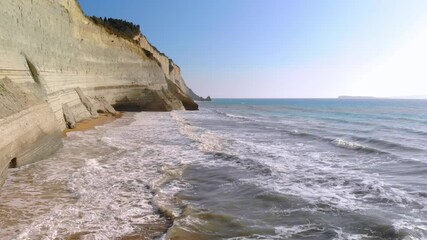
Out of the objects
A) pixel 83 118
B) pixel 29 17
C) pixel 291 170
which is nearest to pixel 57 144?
pixel 29 17

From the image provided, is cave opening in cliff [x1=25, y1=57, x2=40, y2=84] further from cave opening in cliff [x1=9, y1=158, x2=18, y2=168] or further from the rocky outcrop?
cave opening in cliff [x1=9, y1=158, x2=18, y2=168]

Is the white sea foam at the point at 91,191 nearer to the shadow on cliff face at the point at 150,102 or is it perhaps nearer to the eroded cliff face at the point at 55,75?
the eroded cliff face at the point at 55,75

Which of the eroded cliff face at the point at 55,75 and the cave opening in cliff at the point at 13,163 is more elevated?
the eroded cliff face at the point at 55,75

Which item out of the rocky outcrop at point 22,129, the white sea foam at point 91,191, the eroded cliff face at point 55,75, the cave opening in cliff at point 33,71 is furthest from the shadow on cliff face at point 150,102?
the white sea foam at point 91,191

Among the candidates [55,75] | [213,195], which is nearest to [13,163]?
[213,195]

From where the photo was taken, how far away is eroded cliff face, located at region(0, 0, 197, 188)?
344 inches

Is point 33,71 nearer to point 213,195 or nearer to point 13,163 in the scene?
point 13,163

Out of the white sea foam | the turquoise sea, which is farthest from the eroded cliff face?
the turquoise sea

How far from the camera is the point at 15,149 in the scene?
26.1ft

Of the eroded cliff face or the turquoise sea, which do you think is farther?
the eroded cliff face

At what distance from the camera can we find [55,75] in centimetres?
1688

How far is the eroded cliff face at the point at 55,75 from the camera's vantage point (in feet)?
28.7

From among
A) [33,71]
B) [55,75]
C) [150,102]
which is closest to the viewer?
[33,71]

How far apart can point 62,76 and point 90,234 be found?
14581 mm
